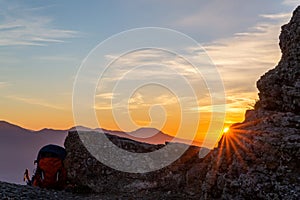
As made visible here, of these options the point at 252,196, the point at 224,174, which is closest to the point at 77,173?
the point at 224,174

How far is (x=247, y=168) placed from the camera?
18750mm

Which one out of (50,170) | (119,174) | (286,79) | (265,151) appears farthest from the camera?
(119,174)

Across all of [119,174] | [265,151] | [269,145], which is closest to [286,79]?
[269,145]

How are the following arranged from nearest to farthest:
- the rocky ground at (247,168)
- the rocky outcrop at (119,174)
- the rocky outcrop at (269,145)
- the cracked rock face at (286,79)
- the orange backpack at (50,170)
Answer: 1. the rocky outcrop at (269,145)
2. the rocky ground at (247,168)
3. the cracked rock face at (286,79)
4. the orange backpack at (50,170)
5. the rocky outcrop at (119,174)

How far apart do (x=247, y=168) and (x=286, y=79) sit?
4.99 metres

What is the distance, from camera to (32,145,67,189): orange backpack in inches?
1083

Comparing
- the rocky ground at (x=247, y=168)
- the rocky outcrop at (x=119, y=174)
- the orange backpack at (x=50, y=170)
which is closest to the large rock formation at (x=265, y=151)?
the rocky ground at (x=247, y=168)

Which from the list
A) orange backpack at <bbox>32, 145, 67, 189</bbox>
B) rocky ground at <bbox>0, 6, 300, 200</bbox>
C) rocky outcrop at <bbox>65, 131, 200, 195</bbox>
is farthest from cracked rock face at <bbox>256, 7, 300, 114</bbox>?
orange backpack at <bbox>32, 145, 67, 189</bbox>

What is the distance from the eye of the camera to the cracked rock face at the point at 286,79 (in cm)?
2066

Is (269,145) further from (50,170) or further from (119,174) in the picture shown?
(50,170)

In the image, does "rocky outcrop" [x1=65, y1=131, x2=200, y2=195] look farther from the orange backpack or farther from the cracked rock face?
the cracked rock face

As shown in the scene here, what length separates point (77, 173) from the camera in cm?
2939

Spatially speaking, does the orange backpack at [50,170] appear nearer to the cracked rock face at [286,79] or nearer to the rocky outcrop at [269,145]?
the rocky outcrop at [269,145]

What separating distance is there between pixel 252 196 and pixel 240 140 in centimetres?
296
